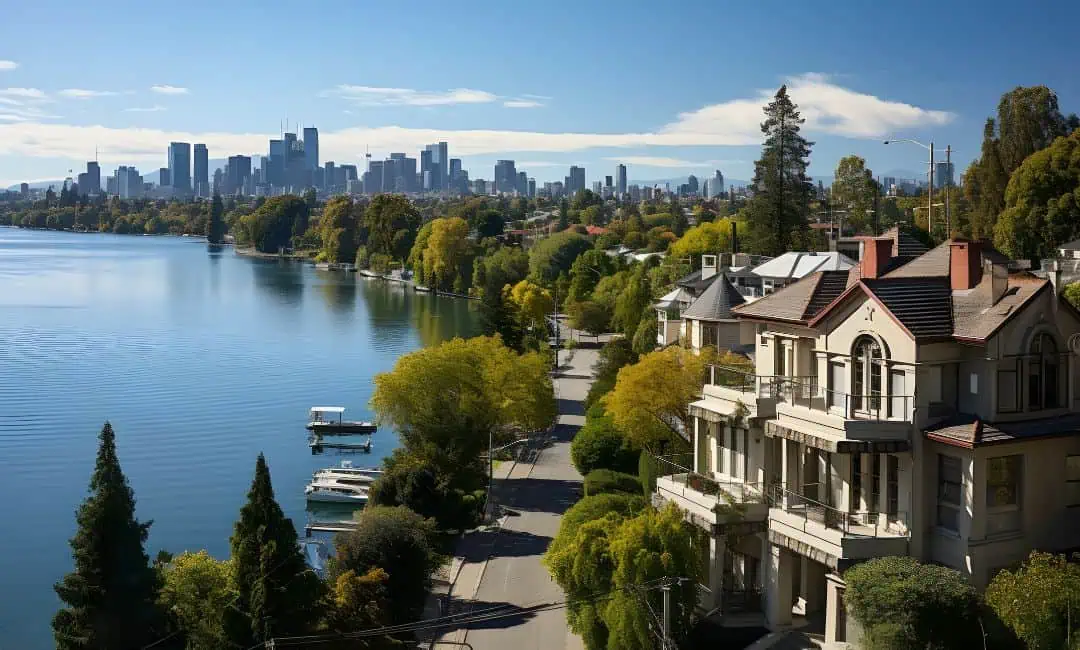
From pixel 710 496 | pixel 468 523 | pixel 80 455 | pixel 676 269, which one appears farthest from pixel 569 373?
pixel 710 496

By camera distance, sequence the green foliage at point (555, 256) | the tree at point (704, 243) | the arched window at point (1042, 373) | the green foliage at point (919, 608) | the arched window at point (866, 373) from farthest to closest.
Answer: the green foliage at point (555, 256) < the tree at point (704, 243) < the arched window at point (866, 373) < the arched window at point (1042, 373) < the green foliage at point (919, 608)

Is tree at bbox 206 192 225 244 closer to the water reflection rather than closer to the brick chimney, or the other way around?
the water reflection

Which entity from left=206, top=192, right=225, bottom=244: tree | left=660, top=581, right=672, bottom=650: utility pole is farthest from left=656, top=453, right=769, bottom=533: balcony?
left=206, top=192, right=225, bottom=244: tree

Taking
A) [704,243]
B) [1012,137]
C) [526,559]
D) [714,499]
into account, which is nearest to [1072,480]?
[714,499]

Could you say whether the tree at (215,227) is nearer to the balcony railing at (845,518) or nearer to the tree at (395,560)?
Answer: the tree at (395,560)

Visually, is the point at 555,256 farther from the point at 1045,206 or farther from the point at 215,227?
the point at 215,227

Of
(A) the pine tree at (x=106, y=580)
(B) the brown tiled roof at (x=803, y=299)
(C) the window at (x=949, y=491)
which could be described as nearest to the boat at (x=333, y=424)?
(A) the pine tree at (x=106, y=580)

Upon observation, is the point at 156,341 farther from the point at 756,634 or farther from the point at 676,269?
the point at 756,634
